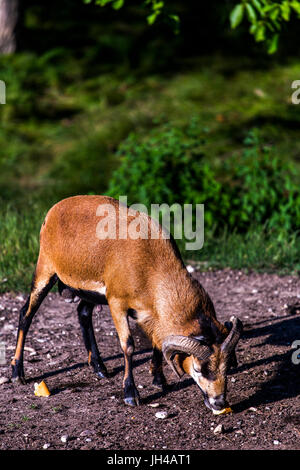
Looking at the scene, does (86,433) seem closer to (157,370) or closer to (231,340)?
(157,370)

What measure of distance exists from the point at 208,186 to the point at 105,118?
4997 millimetres

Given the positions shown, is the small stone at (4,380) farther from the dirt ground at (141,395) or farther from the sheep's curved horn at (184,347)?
the sheep's curved horn at (184,347)

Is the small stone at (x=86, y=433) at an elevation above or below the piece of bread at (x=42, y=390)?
above

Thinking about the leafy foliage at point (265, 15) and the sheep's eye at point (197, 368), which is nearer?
the sheep's eye at point (197, 368)

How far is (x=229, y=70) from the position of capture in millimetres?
16453

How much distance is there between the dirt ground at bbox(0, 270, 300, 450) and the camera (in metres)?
5.30

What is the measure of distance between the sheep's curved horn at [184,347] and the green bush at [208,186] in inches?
168

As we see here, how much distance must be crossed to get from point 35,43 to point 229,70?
450 cm

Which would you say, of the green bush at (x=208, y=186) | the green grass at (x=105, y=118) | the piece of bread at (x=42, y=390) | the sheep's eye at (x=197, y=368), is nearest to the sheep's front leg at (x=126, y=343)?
the sheep's eye at (x=197, y=368)

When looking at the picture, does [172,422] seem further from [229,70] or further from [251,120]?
[229,70]

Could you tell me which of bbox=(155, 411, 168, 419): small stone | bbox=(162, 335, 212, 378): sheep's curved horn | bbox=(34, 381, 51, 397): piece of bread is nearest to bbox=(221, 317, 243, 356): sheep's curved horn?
bbox=(162, 335, 212, 378): sheep's curved horn

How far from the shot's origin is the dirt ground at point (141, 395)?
5297mm

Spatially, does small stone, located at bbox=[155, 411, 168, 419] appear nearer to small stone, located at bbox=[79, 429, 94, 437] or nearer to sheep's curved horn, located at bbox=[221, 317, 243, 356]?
small stone, located at bbox=[79, 429, 94, 437]

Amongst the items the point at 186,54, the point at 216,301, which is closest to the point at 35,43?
the point at 186,54
